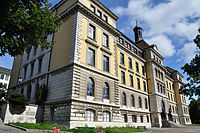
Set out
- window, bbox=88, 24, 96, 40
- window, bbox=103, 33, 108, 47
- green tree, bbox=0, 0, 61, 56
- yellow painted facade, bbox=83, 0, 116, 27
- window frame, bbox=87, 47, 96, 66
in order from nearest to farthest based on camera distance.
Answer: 1. green tree, bbox=0, 0, 61, 56
2. window frame, bbox=87, 47, 96, 66
3. window, bbox=88, 24, 96, 40
4. yellow painted facade, bbox=83, 0, 116, 27
5. window, bbox=103, 33, 108, 47

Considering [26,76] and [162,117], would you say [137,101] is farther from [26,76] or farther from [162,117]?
[26,76]

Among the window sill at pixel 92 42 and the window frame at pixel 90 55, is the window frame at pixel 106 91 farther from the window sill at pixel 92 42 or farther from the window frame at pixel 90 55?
the window sill at pixel 92 42

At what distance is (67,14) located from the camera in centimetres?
2022

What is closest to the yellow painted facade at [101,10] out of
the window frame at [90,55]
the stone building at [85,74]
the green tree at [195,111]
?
the stone building at [85,74]

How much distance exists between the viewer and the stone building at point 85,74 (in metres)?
16.1

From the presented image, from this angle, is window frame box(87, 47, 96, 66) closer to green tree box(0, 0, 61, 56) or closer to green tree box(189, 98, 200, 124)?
green tree box(0, 0, 61, 56)

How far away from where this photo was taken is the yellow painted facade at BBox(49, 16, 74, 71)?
707 inches

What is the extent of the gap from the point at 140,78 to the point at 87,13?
1857cm

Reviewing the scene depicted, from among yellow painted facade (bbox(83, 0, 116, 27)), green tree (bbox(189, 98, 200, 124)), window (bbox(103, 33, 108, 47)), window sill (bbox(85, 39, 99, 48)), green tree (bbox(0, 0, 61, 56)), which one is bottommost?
green tree (bbox(189, 98, 200, 124))

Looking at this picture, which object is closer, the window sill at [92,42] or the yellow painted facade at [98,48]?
the yellow painted facade at [98,48]

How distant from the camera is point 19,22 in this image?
9320 mm

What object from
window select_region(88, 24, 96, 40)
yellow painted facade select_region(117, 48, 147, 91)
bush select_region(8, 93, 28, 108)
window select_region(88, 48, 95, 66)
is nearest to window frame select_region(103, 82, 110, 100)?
window select_region(88, 48, 95, 66)

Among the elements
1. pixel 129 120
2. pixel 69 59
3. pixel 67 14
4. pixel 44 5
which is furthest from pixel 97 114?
pixel 67 14

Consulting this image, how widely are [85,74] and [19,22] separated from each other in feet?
30.7
